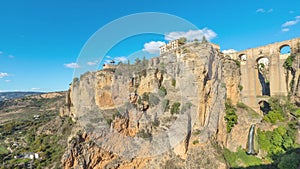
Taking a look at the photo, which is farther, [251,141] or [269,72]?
[269,72]

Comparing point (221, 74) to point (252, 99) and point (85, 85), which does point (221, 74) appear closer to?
point (252, 99)

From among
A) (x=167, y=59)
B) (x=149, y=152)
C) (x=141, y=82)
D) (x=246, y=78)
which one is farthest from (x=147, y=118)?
(x=246, y=78)

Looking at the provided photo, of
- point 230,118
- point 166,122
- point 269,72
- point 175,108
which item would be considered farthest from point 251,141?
point 269,72

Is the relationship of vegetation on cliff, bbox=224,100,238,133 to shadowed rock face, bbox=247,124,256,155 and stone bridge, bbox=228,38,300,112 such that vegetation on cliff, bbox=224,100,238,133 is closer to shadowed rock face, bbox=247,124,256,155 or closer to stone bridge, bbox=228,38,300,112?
shadowed rock face, bbox=247,124,256,155

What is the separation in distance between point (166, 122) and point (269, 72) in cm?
1299

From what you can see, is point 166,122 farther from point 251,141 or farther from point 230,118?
point 251,141

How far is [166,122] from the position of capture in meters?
13.8

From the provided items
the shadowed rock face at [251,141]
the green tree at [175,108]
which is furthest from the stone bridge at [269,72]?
the green tree at [175,108]

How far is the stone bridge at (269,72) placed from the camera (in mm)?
18578

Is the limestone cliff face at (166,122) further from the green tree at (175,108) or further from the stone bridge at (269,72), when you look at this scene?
the stone bridge at (269,72)

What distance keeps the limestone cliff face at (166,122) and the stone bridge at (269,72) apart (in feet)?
14.4

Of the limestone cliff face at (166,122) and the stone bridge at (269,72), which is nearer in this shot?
the limestone cliff face at (166,122)

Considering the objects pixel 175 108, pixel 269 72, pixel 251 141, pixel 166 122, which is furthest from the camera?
pixel 269 72

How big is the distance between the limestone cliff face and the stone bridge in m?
4.40
